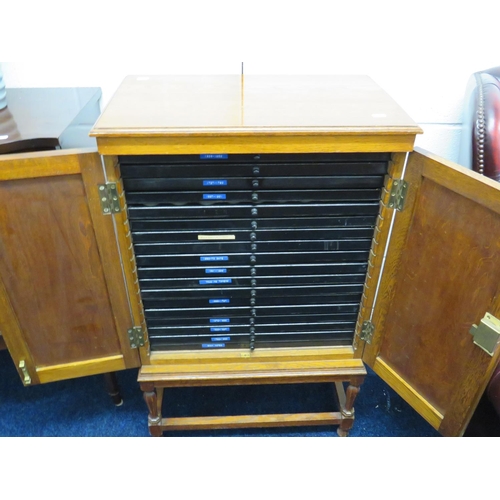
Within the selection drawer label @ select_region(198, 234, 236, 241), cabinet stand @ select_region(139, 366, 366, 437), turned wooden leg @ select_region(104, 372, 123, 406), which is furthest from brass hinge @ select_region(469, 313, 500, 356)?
turned wooden leg @ select_region(104, 372, 123, 406)

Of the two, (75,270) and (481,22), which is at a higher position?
(481,22)

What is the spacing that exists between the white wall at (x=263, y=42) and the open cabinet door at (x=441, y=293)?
538mm

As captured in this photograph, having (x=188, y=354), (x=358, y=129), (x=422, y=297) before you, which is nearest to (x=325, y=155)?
(x=358, y=129)

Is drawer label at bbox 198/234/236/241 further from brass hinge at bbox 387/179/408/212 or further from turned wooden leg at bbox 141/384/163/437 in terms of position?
turned wooden leg at bbox 141/384/163/437

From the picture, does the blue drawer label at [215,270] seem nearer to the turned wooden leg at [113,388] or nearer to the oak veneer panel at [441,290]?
the oak veneer panel at [441,290]

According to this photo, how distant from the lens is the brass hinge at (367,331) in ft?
3.81

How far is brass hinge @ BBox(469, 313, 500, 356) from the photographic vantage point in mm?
854

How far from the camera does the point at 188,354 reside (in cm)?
121

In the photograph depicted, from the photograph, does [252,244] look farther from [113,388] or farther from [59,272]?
[113,388]

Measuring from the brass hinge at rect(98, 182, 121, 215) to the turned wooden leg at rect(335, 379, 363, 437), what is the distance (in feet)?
2.71

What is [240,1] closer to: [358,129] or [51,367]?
[358,129]

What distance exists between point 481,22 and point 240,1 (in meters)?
0.70

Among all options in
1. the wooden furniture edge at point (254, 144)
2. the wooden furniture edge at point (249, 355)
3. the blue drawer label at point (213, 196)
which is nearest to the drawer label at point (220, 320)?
the wooden furniture edge at point (249, 355)

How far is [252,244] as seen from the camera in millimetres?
1028
